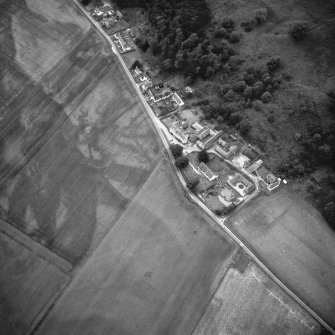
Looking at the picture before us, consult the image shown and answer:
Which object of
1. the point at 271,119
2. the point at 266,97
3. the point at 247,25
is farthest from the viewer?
the point at 247,25

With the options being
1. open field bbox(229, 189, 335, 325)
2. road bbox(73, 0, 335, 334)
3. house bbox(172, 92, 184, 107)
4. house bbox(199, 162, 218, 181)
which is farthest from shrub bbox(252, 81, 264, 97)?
open field bbox(229, 189, 335, 325)

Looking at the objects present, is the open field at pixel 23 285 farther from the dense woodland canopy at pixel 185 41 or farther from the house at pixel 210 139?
the dense woodland canopy at pixel 185 41

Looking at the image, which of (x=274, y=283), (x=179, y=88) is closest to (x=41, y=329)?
(x=274, y=283)

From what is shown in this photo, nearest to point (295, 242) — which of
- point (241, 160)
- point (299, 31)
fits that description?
point (241, 160)

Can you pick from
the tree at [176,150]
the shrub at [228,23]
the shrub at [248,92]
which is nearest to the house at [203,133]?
the tree at [176,150]

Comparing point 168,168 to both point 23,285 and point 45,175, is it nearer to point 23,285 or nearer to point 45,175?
point 45,175

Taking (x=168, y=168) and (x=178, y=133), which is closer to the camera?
(x=168, y=168)

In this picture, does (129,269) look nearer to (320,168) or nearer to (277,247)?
(277,247)

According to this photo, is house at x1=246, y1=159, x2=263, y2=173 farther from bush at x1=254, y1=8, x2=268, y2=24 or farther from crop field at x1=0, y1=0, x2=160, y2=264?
bush at x1=254, y1=8, x2=268, y2=24
